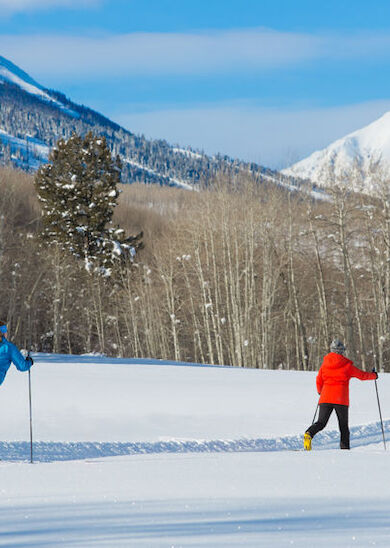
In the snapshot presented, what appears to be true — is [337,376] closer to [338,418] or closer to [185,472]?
[338,418]

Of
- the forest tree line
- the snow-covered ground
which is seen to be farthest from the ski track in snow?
the forest tree line

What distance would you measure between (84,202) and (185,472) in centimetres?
3913

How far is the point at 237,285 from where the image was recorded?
3547 cm

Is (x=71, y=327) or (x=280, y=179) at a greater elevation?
(x=280, y=179)

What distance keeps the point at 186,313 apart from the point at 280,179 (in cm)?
1220

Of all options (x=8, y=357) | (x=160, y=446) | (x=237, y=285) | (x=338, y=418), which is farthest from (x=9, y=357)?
(x=237, y=285)

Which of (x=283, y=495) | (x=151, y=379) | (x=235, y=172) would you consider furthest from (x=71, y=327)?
(x=283, y=495)

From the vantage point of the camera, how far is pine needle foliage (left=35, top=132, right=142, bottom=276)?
43688 millimetres

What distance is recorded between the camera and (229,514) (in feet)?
17.7

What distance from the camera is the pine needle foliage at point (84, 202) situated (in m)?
43.7

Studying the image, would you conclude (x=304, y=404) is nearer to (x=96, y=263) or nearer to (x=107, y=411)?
(x=107, y=411)

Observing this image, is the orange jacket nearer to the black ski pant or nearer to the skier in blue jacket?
the black ski pant

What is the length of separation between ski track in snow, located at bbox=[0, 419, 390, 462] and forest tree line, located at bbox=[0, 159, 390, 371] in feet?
67.8

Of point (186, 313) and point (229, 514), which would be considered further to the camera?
point (186, 313)
